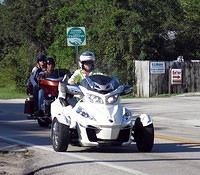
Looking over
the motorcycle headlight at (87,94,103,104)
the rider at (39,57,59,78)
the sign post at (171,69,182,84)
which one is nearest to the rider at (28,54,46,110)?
the rider at (39,57,59,78)

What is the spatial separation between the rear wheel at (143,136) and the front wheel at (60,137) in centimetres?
127

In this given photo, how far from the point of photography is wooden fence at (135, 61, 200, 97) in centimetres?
3531

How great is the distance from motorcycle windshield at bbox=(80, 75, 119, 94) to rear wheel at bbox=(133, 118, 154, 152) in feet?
2.62

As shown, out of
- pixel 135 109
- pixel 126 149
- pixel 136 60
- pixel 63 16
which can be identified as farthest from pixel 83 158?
pixel 63 16

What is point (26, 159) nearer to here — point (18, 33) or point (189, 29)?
point (189, 29)

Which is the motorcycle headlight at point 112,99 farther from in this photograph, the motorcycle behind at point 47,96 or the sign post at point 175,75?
the sign post at point 175,75

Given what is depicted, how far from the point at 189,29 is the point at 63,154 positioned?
3029cm

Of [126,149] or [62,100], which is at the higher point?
[62,100]

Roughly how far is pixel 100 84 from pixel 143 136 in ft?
3.91

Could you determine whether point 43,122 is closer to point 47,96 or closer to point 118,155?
point 47,96

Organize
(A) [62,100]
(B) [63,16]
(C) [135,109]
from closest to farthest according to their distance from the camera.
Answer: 1. (A) [62,100]
2. (C) [135,109]
3. (B) [63,16]

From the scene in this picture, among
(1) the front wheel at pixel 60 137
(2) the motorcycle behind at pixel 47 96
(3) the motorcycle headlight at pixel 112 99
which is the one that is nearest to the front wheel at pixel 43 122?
(2) the motorcycle behind at pixel 47 96

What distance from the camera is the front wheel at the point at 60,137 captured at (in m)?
12.3

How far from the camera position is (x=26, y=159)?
39.1 feet
